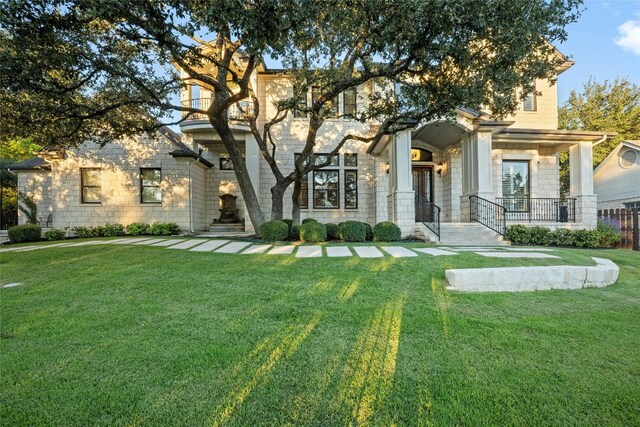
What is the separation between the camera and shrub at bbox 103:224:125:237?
12062 millimetres

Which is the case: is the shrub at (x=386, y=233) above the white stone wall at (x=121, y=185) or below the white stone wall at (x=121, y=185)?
below

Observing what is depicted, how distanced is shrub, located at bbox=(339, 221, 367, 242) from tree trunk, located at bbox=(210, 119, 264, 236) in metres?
2.70

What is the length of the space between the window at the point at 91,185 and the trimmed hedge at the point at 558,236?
1591 cm

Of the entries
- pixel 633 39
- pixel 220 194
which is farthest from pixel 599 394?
pixel 633 39

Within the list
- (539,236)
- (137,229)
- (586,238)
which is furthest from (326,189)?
(586,238)

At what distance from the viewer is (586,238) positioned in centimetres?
956

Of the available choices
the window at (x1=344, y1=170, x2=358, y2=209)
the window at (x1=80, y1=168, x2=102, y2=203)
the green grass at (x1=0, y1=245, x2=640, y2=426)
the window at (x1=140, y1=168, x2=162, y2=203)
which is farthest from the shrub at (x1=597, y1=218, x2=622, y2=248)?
the window at (x1=80, y1=168, x2=102, y2=203)

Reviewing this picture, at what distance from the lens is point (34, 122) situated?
8.07 m

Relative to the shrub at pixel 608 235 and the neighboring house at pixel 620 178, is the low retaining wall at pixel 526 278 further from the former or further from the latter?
the neighboring house at pixel 620 178

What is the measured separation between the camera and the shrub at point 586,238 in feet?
31.2

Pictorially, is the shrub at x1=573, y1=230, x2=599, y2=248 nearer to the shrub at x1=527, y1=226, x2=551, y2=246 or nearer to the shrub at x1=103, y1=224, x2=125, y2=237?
the shrub at x1=527, y1=226, x2=551, y2=246

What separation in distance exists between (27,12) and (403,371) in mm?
7838

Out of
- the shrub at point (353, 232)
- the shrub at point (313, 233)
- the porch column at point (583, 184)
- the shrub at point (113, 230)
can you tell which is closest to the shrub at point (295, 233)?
the shrub at point (313, 233)

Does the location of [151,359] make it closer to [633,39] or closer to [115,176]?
[115,176]
